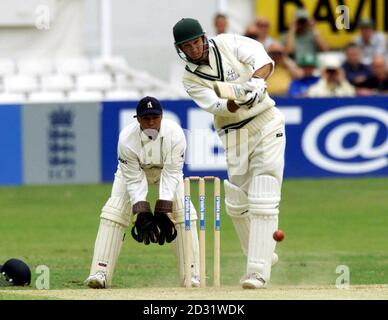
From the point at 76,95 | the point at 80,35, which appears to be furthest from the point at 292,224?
the point at 80,35

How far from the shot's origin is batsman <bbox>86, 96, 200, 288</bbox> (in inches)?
412

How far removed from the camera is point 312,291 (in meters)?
10.1

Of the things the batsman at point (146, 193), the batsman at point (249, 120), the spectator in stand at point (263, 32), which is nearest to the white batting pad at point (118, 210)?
the batsman at point (146, 193)

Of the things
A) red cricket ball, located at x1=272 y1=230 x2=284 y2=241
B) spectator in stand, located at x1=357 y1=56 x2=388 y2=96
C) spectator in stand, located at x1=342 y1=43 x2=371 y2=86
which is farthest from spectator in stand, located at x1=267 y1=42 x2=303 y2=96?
red cricket ball, located at x1=272 y1=230 x2=284 y2=241

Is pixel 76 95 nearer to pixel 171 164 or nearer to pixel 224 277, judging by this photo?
pixel 224 277

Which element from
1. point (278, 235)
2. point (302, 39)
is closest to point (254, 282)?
point (278, 235)

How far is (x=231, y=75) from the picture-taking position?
10.4 m

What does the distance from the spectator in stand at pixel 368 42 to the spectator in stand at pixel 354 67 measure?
0.59 m

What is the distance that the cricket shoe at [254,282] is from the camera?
34.0 feet

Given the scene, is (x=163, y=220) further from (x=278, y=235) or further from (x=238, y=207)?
(x=278, y=235)

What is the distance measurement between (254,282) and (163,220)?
828 mm

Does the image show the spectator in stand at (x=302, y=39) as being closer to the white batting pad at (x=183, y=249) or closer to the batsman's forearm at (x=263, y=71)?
the white batting pad at (x=183, y=249)

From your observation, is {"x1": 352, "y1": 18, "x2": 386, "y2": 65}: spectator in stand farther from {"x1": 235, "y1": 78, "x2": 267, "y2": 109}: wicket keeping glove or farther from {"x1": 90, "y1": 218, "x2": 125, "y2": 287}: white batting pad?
{"x1": 235, "y1": 78, "x2": 267, "y2": 109}: wicket keeping glove

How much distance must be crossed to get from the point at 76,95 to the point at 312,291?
32.3ft
